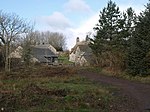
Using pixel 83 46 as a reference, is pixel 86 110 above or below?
below

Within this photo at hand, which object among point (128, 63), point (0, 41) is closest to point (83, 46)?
point (0, 41)

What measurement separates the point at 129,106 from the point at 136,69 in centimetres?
1816

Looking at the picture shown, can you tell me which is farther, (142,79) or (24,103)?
(142,79)

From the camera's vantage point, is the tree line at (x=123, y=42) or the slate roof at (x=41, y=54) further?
the slate roof at (x=41, y=54)

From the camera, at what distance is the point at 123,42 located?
4488cm

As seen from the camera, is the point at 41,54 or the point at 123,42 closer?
the point at 123,42

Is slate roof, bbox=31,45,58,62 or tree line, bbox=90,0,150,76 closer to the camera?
tree line, bbox=90,0,150,76

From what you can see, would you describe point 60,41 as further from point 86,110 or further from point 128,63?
point 86,110

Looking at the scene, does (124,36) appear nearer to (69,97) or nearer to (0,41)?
(0,41)

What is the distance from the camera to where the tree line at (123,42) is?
31.7 metres

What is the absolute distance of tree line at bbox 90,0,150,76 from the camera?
3173 cm

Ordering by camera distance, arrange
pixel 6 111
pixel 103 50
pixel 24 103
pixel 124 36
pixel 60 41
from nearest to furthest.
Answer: pixel 6 111
pixel 24 103
pixel 124 36
pixel 103 50
pixel 60 41

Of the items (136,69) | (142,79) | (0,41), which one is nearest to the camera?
(142,79)

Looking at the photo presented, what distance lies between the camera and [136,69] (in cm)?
3222
